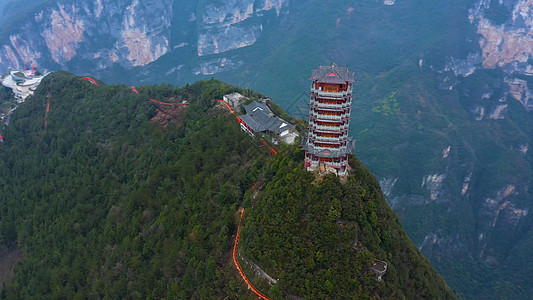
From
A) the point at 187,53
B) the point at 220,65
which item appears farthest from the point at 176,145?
the point at 187,53

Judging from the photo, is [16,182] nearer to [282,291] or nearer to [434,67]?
[282,291]

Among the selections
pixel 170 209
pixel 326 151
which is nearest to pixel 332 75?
pixel 326 151

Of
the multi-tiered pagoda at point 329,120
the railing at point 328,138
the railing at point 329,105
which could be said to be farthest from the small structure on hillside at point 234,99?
the railing at point 329,105

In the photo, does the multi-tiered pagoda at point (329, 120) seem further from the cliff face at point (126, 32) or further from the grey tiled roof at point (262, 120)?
the cliff face at point (126, 32)

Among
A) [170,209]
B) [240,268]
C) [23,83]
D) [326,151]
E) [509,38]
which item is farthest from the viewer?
[509,38]

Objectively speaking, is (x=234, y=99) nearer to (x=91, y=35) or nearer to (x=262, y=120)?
(x=262, y=120)
